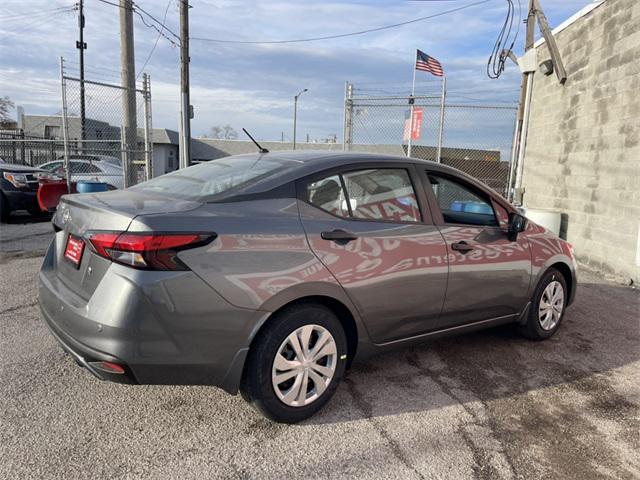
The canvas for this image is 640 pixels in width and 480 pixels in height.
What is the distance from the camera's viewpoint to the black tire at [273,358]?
268 cm

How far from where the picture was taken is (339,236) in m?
2.94

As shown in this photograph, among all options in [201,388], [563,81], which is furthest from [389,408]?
[563,81]

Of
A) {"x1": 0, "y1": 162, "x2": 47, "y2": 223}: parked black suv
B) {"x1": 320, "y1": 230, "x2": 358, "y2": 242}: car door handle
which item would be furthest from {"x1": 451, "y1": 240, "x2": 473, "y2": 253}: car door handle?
{"x1": 0, "y1": 162, "x2": 47, "y2": 223}: parked black suv

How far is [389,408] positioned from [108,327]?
1770 millimetres

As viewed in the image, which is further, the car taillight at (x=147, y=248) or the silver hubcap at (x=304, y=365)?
the silver hubcap at (x=304, y=365)

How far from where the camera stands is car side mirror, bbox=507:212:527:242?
12.8ft

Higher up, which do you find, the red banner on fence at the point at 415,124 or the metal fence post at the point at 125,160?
the red banner on fence at the point at 415,124

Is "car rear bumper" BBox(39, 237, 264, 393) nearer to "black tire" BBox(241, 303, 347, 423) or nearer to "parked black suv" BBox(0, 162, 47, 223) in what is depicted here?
"black tire" BBox(241, 303, 347, 423)

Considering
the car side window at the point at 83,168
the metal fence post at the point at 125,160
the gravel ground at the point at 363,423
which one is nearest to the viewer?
the gravel ground at the point at 363,423

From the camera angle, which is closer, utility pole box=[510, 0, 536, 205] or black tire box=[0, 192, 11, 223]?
black tire box=[0, 192, 11, 223]

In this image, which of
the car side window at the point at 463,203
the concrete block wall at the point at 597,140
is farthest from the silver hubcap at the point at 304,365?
the concrete block wall at the point at 597,140

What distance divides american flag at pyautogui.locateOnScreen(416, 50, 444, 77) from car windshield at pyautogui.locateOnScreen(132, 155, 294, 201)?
10399 mm

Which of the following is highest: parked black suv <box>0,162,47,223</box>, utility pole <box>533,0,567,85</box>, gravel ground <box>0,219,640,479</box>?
utility pole <box>533,0,567,85</box>

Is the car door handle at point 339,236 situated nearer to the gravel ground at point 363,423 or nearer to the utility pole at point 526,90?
the gravel ground at point 363,423
